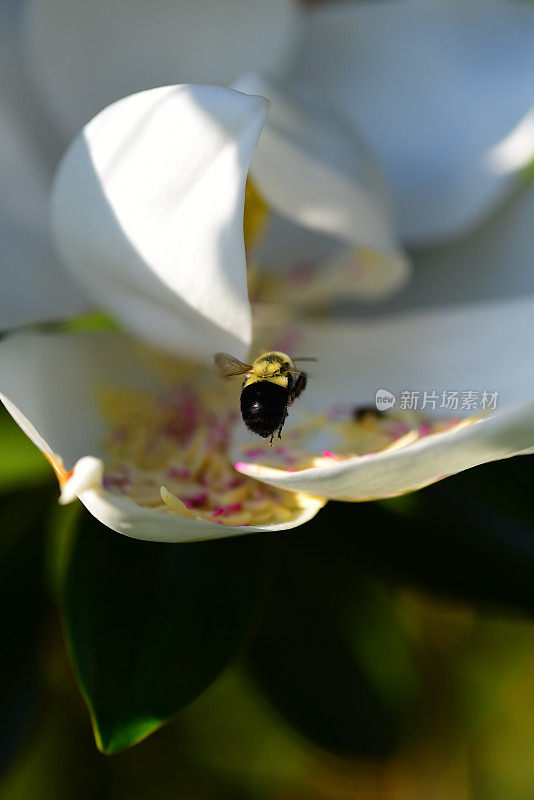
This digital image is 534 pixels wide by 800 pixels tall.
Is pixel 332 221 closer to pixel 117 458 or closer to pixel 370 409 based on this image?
pixel 370 409

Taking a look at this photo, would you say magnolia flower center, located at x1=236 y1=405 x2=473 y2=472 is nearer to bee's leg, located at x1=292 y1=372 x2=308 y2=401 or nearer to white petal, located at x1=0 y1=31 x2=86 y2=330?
bee's leg, located at x1=292 y1=372 x2=308 y2=401

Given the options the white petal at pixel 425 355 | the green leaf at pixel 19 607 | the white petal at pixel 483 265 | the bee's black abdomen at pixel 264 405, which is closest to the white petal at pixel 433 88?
the white petal at pixel 483 265

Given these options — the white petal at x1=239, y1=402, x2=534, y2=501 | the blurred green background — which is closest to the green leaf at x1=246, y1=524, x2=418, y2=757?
the blurred green background

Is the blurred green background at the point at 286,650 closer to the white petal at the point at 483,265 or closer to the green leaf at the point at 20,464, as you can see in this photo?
the green leaf at the point at 20,464

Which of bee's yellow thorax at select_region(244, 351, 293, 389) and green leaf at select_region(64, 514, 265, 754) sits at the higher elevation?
bee's yellow thorax at select_region(244, 351, 293, 389)

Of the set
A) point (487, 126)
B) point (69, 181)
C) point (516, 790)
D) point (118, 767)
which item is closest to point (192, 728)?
point (118, 767)

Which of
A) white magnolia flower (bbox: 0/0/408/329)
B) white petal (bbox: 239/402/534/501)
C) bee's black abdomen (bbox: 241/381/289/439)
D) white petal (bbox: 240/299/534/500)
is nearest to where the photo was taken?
white petal (bbox: 239/402/534/501)

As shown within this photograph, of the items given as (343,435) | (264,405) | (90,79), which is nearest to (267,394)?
(264,405)
